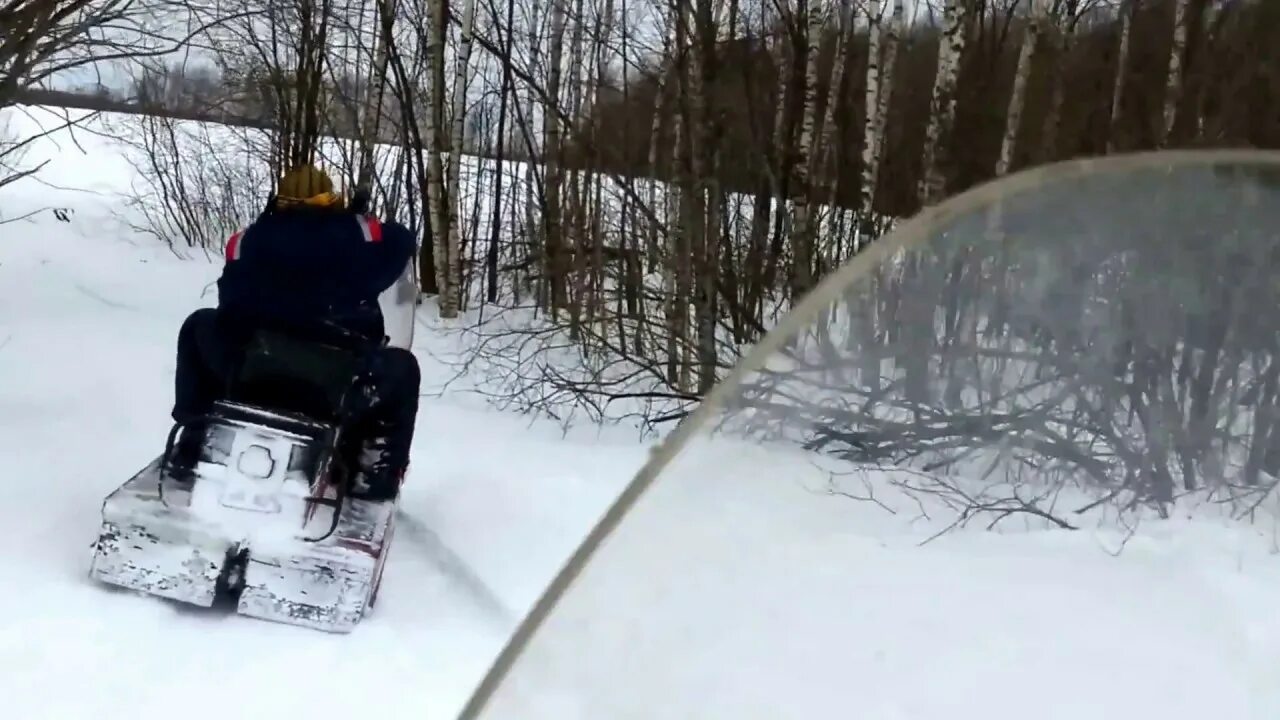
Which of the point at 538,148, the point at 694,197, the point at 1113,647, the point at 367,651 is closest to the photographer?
the point at 1113,647

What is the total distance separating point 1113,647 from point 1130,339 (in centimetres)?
42

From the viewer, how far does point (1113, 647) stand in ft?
4.85

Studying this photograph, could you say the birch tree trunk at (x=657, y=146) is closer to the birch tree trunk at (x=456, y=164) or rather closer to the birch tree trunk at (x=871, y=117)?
the birch tree trunk at (x=871, y=117)

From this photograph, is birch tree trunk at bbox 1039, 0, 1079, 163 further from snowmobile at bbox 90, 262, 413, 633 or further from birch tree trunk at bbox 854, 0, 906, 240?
snowmobile at bbox 90, 262, 413, 633

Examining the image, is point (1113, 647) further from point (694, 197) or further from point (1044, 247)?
point (694, 197)

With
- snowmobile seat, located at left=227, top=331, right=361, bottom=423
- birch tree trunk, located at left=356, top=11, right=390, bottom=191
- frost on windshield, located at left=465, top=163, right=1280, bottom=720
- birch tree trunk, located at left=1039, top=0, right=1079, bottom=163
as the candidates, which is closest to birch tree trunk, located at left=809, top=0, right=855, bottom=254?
birch tree trunk, located at left=1039, top=0, right=1079, bottom=163

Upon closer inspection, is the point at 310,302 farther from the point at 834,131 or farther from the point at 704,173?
the point at 834,131

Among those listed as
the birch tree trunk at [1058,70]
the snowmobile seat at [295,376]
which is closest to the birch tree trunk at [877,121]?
the birch tree trunk at [1058,70]

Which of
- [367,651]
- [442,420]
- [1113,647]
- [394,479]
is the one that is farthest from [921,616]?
[442,420]

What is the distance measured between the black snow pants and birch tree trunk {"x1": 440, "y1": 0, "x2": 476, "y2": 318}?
25.1 ft

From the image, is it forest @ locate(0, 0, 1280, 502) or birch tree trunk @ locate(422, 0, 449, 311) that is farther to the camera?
birch tree trunk @ locate(422, 0, 449, 311)

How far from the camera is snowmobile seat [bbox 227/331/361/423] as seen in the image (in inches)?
142

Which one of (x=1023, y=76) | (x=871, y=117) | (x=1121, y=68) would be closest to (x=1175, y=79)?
(x=1121, y=68)

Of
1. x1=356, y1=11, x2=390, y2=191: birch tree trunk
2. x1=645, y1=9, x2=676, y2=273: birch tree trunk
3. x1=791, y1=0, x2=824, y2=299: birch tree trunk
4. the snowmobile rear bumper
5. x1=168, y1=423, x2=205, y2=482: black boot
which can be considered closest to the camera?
the snowmobile rear bumper
